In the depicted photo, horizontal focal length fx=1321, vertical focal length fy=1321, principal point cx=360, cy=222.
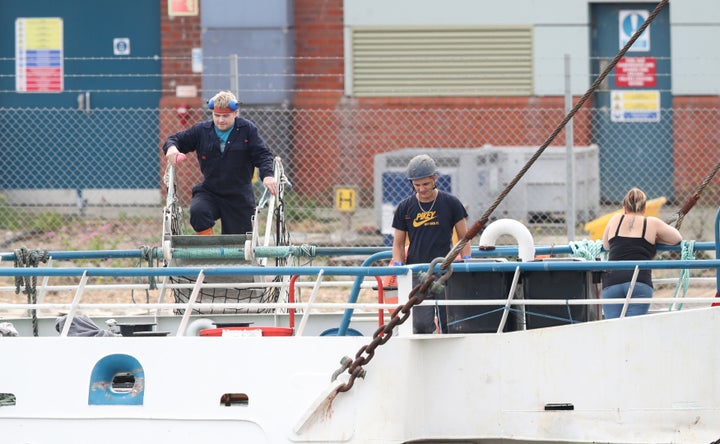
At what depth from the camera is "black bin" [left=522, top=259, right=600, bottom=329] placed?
7.41 m

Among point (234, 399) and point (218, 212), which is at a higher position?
point (218, 212)

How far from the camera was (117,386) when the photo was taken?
292 inches

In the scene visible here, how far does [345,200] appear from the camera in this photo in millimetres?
14828

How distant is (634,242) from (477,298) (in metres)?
1.81

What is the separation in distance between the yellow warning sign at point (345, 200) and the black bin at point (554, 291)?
742 centimetres

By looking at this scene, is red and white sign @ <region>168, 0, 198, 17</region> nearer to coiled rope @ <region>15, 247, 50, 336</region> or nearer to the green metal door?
the green metal door

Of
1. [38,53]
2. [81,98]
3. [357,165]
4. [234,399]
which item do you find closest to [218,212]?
[234,399]

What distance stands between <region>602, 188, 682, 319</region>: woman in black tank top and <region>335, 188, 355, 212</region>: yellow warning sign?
6091mm

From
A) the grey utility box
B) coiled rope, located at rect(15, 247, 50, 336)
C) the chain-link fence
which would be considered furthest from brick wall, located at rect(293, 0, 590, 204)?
coiled rope, located at rect(15, 247, 50, 336)

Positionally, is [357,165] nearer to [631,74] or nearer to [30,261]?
[631,74]

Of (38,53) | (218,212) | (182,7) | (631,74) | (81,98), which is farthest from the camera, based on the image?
(38,53)

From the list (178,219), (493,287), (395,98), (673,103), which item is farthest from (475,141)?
(493,287)

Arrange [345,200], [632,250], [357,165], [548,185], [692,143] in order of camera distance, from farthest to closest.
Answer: [357,165] → [692,143] → [548,185] → [345,200] → [632,250]

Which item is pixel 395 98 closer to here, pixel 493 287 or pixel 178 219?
pixel 178 219
